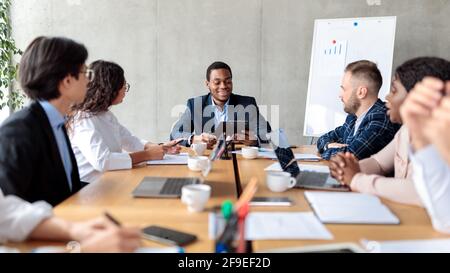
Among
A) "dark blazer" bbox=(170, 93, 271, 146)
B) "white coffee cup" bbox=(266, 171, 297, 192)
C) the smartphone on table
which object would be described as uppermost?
the smartphone on table

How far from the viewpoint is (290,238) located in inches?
46.5

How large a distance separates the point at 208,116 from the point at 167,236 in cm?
273

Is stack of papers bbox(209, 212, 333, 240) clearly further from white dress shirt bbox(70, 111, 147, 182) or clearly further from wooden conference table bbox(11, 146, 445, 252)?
white dress shirt bbox(70, 111, 147, 182)

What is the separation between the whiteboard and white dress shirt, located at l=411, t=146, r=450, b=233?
3.12m

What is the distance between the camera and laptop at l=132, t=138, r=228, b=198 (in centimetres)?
166

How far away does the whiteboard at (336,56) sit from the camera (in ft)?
13.7

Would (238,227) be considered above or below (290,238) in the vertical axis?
above

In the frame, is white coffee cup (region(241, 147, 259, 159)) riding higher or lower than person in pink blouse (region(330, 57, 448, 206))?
lower

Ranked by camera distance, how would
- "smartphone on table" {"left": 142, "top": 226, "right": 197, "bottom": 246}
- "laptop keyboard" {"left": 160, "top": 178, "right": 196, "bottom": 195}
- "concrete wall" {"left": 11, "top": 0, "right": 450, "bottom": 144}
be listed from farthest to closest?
"concrete wall" {"left": 11, "top": 0, "right": 450, "bottom": 144}
"laptop keyboard" {"left": 160, "top": 178, "right": 196, "bottom": 195}
"smartphone on table" {"left": 142, "top": 226, "right": 197, "bottom": 246}

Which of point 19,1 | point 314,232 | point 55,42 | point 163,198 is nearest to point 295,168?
point 163,198

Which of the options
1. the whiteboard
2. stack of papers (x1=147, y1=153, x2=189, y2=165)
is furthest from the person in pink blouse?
the whiteboard

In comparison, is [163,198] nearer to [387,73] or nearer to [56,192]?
[56,192]

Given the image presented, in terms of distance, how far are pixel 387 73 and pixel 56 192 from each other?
3.43 meters

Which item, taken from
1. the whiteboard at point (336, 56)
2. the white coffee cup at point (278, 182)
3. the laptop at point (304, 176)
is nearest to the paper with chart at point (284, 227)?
the white coffee cup at point (278, 182)
